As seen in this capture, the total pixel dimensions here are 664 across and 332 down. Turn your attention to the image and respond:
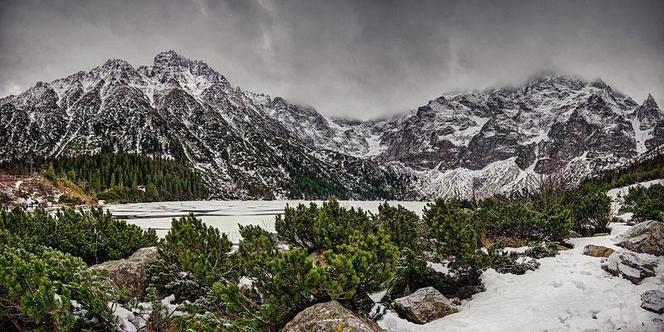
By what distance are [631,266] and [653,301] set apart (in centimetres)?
296

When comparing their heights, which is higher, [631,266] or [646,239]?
[646,239]

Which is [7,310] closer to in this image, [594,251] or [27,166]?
[594,251]

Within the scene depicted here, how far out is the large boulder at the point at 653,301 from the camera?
9475 mm

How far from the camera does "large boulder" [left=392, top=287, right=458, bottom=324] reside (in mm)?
10680

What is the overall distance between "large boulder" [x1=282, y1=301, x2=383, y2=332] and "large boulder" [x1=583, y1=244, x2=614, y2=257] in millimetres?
11582

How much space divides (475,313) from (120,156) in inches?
6808

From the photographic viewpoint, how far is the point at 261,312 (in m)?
8.33

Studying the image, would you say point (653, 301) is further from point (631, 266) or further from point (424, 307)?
point (424, 307)

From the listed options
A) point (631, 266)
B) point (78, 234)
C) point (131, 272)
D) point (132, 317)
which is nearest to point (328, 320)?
point (132, 317)

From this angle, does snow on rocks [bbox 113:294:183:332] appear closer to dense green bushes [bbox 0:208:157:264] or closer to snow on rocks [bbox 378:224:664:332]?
dense green bushes [bbox 0:208:157:264]

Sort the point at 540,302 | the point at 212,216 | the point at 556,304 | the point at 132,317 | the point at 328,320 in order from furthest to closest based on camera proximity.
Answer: the point at 212,216
the point at 540,302
the point at 556,304
the point at 132,317
the point at 328,320

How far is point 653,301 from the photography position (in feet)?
31.7

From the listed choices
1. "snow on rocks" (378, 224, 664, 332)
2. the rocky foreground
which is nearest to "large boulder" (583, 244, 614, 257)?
the rocky foreground

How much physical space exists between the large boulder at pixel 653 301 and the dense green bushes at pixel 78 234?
55.1ft
